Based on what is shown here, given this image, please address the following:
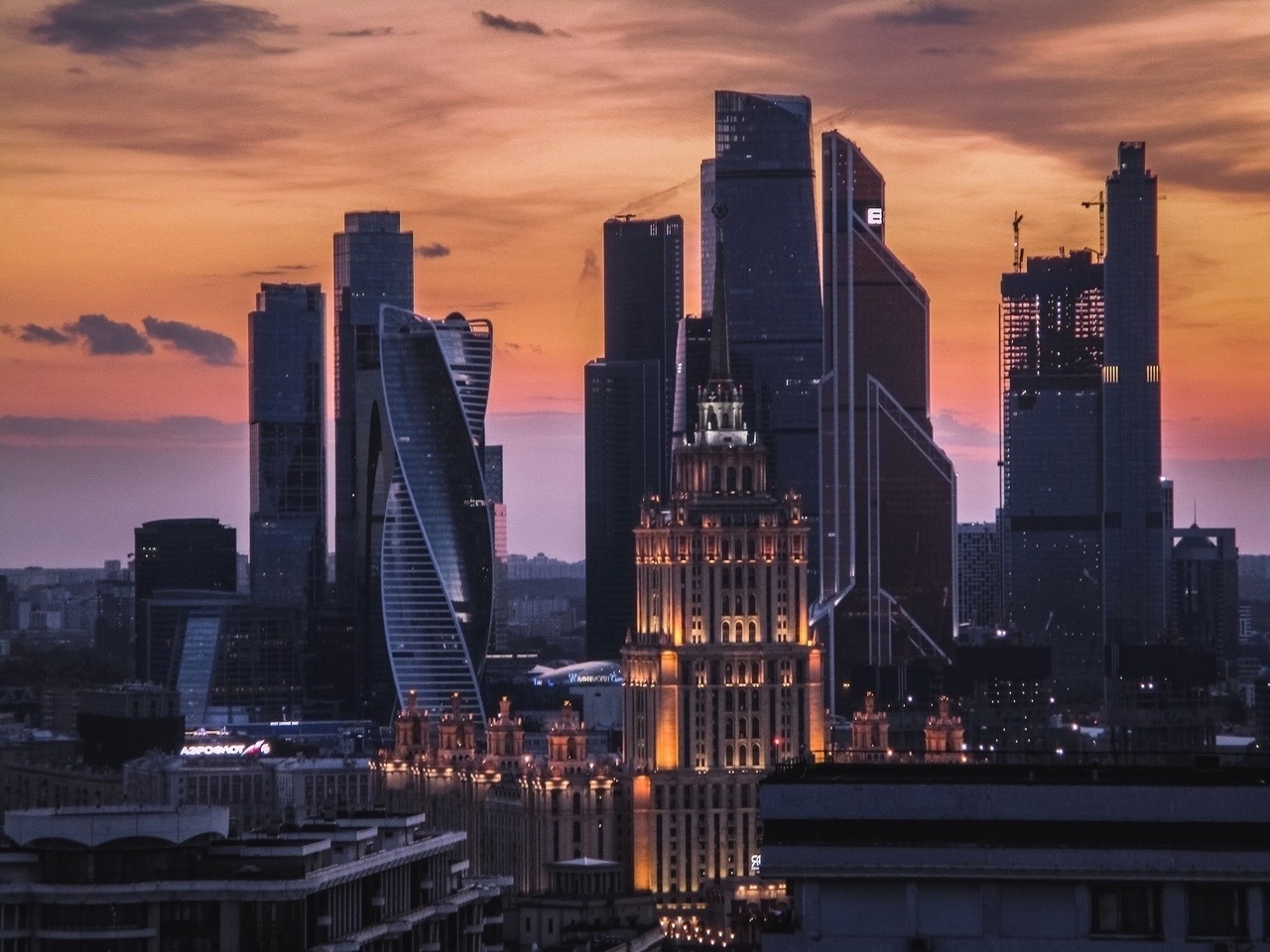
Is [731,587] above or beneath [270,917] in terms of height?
above

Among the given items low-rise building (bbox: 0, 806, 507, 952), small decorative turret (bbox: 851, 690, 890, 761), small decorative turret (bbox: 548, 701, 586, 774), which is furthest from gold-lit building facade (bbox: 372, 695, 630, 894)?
low-rise building (bbox: 0, 806, 507, 952)

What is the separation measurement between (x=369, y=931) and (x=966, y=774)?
4373cm

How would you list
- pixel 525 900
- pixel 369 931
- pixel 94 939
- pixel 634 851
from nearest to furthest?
pixel 94 939
pixel 369 931
pixel 525 900
pixel 634 851

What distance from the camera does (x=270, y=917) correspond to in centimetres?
10338

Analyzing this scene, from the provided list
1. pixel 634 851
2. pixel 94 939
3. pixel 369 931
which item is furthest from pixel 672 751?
pixel 94 939

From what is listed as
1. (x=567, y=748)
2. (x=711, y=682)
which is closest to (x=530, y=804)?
(x=567, y=748)

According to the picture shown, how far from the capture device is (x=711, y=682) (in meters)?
176

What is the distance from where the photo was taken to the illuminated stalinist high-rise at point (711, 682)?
173625 millimetres

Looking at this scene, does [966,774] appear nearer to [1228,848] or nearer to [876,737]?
[1228,848]

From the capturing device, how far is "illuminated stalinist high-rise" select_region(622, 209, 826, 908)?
570ft

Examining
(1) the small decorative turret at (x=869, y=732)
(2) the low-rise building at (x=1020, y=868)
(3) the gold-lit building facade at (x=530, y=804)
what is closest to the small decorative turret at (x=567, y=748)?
(3) the gold-lit building facade at (x=530, y=804)

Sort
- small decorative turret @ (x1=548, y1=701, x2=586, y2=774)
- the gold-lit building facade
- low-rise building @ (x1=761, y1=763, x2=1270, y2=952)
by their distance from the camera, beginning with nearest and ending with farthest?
low-rise building @ (x1=761, y1=763, x2=1270, y2=952) < the gold-lit building facade < small decorative turret @ (x1=548, y1=701, x2=586, y2=774)

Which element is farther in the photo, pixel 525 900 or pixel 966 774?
pixel 525 900

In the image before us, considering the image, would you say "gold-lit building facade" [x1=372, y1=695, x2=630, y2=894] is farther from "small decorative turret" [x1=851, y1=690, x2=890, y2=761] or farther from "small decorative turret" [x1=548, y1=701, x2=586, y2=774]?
"small decorative turret" [x1=851, y1=690, x2=890, y2=761]
